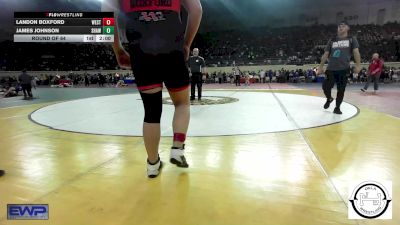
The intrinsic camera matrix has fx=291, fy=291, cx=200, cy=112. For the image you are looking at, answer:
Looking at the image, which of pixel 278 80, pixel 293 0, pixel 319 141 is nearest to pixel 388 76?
pixel 278 80

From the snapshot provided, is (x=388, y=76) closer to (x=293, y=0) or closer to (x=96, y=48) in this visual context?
(x=293, y=0)

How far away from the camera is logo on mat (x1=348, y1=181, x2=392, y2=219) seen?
1618mm

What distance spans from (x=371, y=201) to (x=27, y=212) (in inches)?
79.4

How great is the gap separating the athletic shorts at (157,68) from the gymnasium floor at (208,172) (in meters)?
0.74

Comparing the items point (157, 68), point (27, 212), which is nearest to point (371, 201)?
point (157, 68)

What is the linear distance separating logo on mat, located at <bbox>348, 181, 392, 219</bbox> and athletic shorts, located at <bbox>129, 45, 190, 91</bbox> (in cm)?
142

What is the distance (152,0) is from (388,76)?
18.4m

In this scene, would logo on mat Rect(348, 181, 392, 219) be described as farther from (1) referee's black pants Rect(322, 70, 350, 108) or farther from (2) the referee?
(2) the referee
